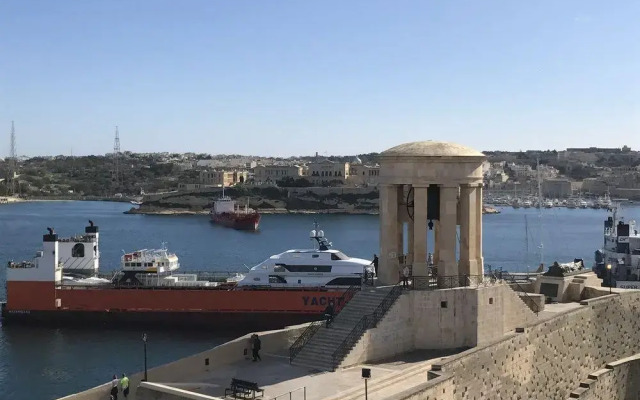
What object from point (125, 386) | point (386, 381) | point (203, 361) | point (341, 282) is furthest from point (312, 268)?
point (386, 381)

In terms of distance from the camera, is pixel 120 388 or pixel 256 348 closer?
pixel 120 388

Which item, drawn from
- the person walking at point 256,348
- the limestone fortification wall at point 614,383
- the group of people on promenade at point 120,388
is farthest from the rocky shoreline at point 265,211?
the group of people on promenade at point 120,388

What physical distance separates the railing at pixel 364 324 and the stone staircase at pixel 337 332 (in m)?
0.05

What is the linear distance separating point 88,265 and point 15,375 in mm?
16253

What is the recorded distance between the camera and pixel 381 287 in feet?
60.7

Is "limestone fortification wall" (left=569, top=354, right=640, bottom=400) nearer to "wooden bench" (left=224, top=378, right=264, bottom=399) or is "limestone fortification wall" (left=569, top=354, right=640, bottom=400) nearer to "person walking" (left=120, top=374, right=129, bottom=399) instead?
"wooden bench" (left=224, top=378, right=264, bottom=399)

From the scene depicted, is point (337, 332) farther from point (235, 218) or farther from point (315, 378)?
point (235, 218)

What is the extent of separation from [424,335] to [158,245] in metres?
71.4

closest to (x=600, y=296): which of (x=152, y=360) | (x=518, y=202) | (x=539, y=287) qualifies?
(x=539, y=287)

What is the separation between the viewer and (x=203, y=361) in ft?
55.8

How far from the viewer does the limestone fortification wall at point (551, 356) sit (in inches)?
619

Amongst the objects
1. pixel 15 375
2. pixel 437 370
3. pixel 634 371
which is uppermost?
pixel 437 370

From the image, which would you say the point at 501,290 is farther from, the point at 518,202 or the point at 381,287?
the point at 518,202

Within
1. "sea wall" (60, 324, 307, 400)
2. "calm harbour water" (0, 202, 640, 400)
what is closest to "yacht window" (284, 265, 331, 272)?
"calm harbour water" (0, 202, 640, 400)
